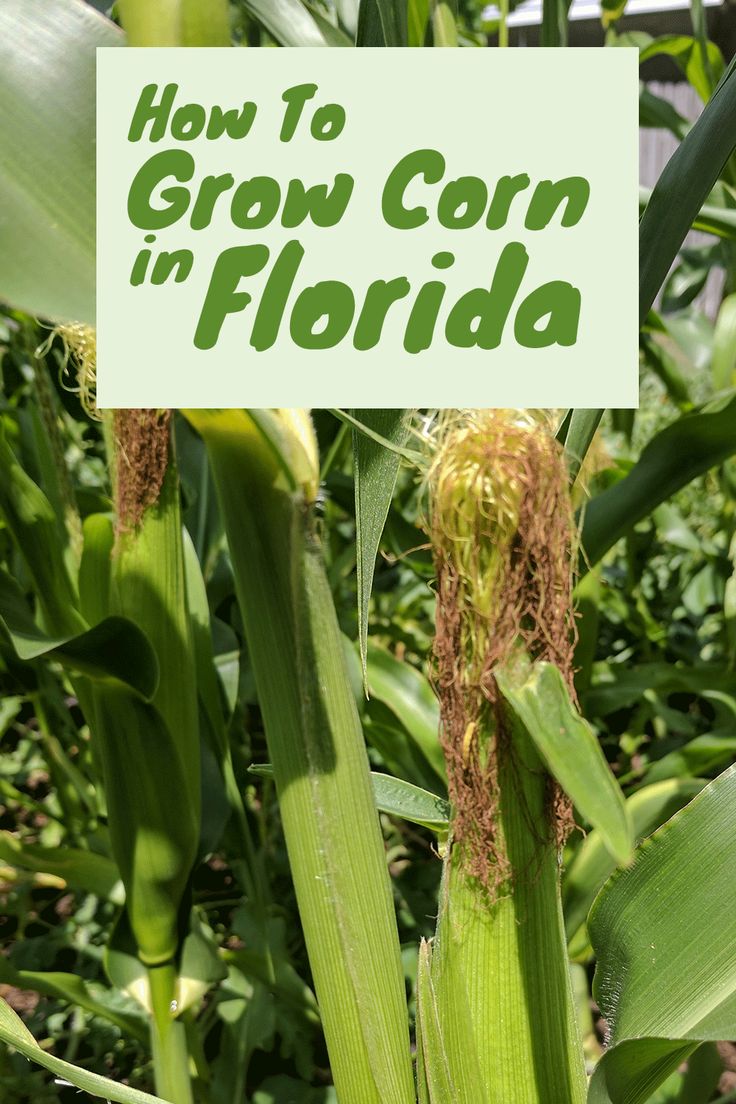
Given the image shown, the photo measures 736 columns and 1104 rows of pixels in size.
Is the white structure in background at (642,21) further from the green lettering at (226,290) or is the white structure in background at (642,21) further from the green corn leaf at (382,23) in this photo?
the green lettering at (226,290)

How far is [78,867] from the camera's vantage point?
796mm

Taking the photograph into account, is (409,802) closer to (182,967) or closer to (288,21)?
(182,967)

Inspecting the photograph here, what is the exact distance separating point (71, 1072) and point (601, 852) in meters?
0.52

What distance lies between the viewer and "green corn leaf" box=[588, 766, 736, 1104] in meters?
0.38

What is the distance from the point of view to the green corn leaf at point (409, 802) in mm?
409

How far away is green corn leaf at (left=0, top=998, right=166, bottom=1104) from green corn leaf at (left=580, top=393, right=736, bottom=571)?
398mm

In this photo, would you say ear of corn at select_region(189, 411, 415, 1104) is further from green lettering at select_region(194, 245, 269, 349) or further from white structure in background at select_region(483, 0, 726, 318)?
white structure in background at select_region(483, 0, 726, 318)

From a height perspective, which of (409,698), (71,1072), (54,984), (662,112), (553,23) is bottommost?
(54,984)

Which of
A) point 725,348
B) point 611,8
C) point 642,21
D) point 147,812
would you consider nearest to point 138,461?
point 147,812

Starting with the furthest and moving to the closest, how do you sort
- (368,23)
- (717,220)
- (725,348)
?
(725,348), (717,220), (368,23)

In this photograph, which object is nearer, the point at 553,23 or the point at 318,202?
the point at 318,202

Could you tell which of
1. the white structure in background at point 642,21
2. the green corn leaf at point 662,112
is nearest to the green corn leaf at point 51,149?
the green corn leaf at point 662,112

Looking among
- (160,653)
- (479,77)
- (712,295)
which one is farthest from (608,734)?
(712,295)

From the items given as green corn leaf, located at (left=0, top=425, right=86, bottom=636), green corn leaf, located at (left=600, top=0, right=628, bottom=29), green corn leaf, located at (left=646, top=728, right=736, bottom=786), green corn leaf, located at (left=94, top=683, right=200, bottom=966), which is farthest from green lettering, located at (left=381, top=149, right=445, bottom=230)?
green corn leaf, located at (left=600, top=0, right=628, bottom=29)
